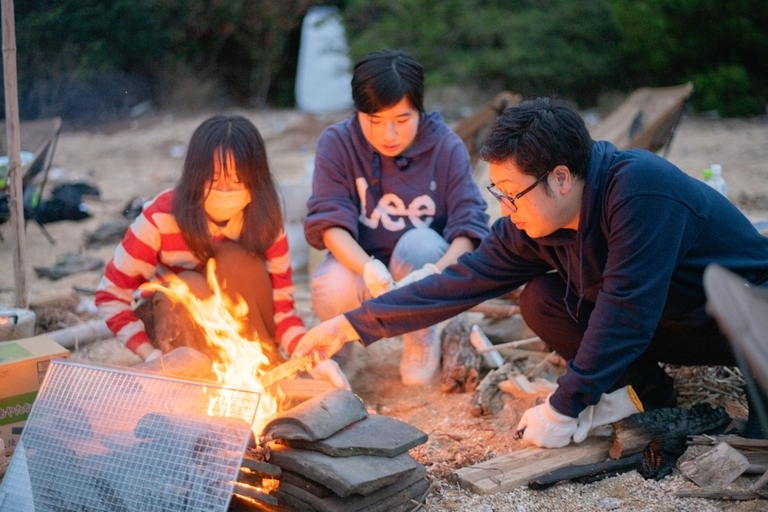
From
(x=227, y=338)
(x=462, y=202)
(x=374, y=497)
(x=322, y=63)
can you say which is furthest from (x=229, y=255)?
(x=322, y=63)

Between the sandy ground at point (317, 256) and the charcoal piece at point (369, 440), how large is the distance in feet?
0.83

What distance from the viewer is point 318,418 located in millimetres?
2379

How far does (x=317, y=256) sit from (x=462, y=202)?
4.38ft

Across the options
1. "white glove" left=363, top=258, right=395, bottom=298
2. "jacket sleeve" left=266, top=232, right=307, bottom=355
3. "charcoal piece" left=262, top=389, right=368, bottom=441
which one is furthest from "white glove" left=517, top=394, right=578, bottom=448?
"jacket sleeve" left=266, top=232, right=307, bottom=355

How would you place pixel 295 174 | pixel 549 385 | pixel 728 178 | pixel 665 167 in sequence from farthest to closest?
1. pixel 295 174
2. pixel 728 178
3. pixel 549 385
4. pixel 665 167

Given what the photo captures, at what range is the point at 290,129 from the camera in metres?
10.6

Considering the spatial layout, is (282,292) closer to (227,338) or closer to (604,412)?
(227,338)

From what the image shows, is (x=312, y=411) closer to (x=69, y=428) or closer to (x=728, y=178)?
(x=69, y=428)

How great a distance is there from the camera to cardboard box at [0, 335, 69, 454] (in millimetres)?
2744

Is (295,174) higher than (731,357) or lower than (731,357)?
lower

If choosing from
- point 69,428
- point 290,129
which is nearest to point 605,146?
point 69,428

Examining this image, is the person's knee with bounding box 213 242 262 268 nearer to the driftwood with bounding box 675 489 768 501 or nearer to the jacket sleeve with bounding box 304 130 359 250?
the jacket sleeve with bounding box 304 130 359 250

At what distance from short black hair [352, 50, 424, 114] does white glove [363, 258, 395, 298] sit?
0.66m

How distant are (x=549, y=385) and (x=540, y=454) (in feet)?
1.75
